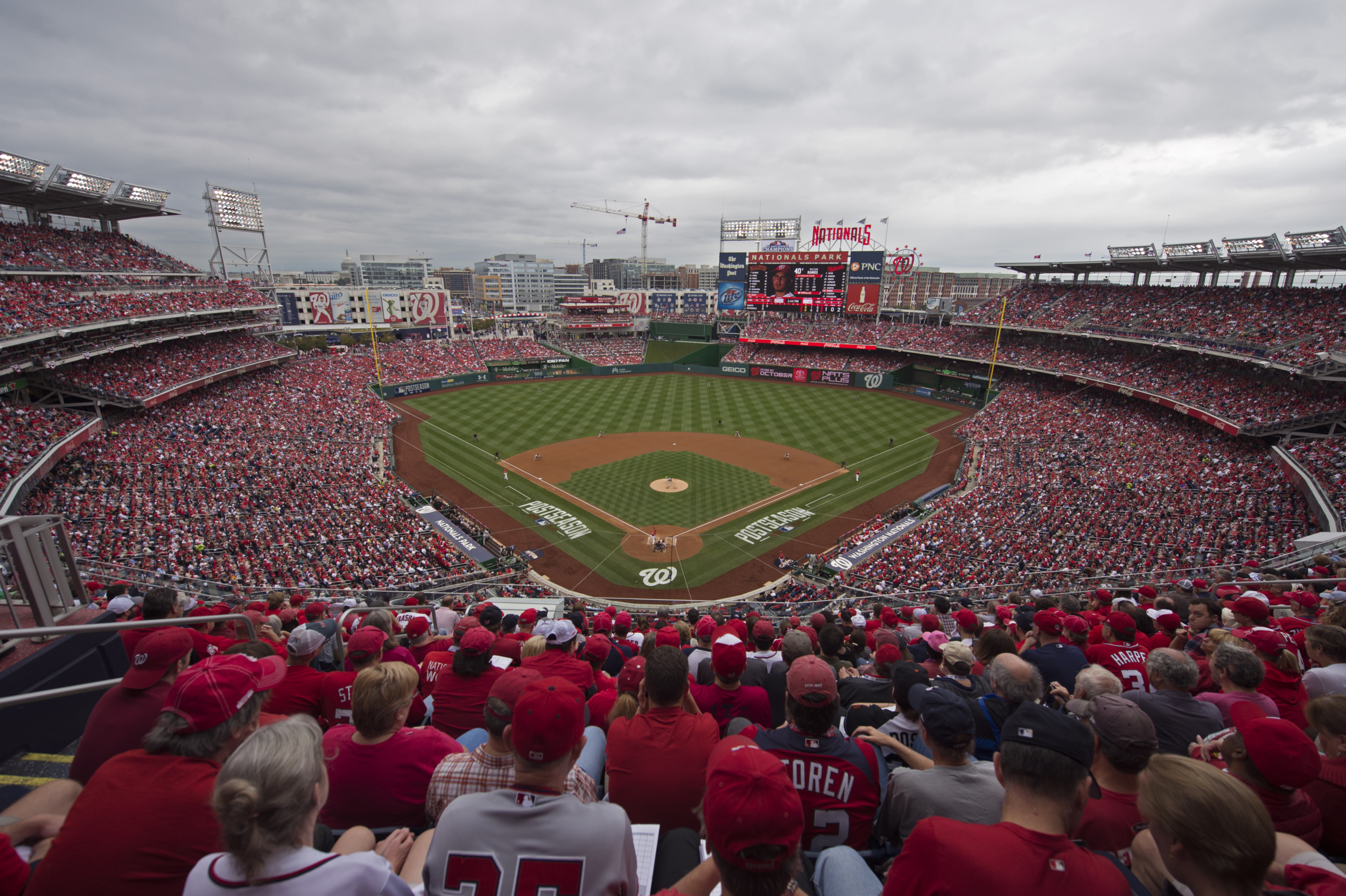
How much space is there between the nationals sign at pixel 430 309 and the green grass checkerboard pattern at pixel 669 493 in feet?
172

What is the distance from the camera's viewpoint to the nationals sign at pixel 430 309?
7581cm

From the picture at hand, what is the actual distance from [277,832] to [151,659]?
240 centimetres

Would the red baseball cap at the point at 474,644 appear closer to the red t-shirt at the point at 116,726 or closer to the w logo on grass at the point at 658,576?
the red t-shirt at the point at 116,726

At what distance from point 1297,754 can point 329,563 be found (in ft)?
77.3

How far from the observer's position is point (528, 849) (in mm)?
2514

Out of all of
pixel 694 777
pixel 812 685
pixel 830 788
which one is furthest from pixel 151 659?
pixel 830 788

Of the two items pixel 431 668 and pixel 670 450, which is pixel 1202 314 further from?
pixel 431 668

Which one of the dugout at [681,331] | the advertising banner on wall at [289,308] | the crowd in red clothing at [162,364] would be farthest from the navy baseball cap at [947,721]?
the advertising banner on wall at [289,308]

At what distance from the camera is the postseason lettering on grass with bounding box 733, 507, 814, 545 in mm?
26547

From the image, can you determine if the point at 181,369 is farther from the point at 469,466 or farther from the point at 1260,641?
the point at 1260,641

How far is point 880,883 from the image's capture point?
9.59ft

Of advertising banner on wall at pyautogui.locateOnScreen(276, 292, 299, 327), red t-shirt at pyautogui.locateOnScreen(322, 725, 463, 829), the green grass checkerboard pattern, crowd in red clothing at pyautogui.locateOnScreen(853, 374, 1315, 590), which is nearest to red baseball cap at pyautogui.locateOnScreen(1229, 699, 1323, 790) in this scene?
red t-shirt at pyautogui.locateOnScreen(322, 725, 463, 829)

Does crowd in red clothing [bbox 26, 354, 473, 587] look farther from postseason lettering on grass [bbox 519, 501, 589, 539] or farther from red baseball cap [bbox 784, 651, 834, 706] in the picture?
red baseball cap [bbox 784, 651, 834, 706]

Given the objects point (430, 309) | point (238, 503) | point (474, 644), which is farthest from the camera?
point (430, 309)
